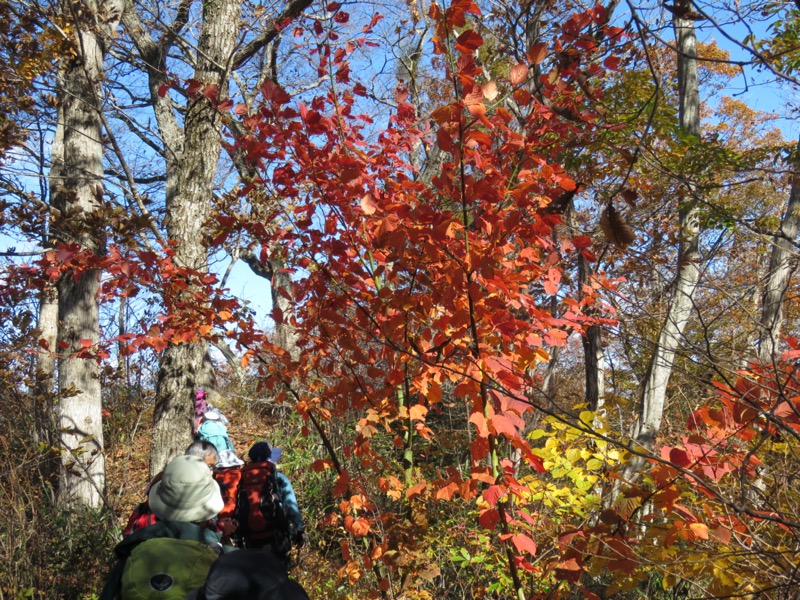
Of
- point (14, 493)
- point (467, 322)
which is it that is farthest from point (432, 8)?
point (14, 493)

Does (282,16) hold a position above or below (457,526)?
above

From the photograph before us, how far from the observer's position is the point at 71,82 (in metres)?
6.30

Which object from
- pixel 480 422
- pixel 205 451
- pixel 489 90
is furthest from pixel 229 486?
pixel 489 90

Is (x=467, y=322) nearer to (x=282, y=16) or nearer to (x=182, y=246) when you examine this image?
(x=182, y=246)

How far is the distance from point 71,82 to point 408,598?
20.7ft

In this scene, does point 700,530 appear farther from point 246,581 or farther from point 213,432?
point 213,432

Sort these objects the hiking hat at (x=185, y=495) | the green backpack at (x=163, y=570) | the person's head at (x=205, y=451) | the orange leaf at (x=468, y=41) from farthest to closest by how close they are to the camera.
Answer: the person's head at (x=205, y=451) → the hiking hat at (x=185, y=495) → the green backpack at (x=163, y=570) → the orange leaf at (x=468, y=41)

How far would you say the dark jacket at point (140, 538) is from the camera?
2.06 m

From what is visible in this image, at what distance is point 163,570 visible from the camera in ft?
6.55

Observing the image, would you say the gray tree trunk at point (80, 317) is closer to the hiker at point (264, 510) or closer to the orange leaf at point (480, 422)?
the hiker at point (264, 510)

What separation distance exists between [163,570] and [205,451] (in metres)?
2.57

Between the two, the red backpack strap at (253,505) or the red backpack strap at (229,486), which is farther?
the red backpack strap at (229,486)

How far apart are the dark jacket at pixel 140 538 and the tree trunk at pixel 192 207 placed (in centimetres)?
258

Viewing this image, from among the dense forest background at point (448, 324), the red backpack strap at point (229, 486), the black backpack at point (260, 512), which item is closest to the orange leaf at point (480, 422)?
the dense forest background at point (448, 324)
